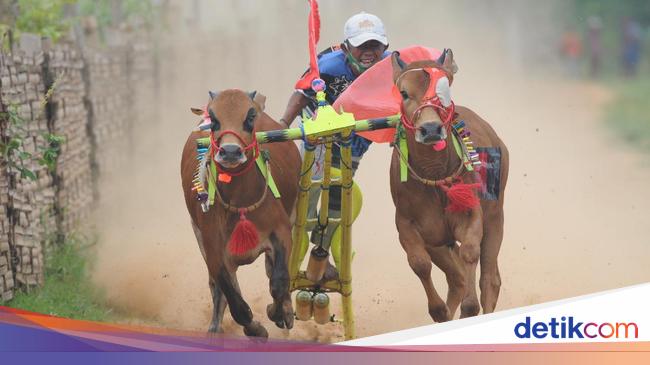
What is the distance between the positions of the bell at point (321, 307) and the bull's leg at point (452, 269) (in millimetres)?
824

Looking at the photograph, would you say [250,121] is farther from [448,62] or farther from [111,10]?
[111,10]

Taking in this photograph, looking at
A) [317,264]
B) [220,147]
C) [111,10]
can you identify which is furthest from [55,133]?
[111,10]

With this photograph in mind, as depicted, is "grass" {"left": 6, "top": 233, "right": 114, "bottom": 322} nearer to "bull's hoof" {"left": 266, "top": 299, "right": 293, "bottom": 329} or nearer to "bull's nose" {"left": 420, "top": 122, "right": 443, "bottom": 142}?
"bull's hoof" {"left": 266, "top": 299, "right": 293, "bottom": 329}

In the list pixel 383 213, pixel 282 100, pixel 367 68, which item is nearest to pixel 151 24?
pixel 282 100

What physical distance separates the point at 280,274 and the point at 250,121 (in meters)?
1.00

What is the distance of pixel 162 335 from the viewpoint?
8.48 meters

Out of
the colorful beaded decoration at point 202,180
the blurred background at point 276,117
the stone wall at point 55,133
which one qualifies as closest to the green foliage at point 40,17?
the blurred background at point 276,117

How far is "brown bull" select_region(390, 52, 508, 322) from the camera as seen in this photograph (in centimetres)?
855

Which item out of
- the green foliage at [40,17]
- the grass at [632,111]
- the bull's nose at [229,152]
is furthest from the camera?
the green foliage at [40,17]

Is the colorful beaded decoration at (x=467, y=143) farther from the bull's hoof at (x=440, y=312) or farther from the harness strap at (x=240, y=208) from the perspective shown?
the harness strap at (x=240, y=208)

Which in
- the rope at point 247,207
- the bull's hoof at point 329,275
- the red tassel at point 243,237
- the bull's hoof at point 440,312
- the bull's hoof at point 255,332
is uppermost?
the rope at point 247,207

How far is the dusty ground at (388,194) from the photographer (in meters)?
12.0

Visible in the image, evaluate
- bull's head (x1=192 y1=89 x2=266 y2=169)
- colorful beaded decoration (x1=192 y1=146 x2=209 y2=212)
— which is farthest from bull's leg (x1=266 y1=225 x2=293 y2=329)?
bull's head (x1=192 y1=89 x2=266 y2=169)

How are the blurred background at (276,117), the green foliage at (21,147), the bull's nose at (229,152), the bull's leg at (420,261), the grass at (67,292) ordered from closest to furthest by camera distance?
the bull's nose at (229,152), the bull's leg at (420,261), the green foliage at (21,147), the grass at (67,292), the blurred background at (276,117)
